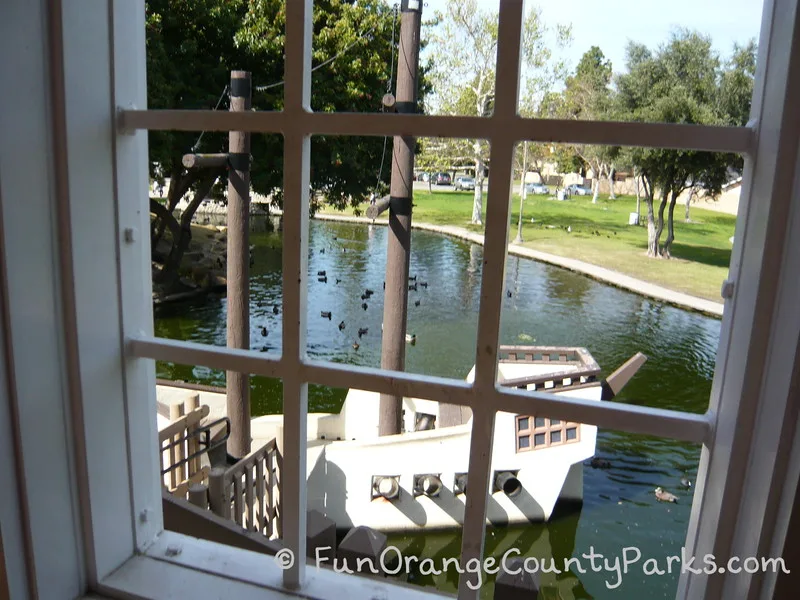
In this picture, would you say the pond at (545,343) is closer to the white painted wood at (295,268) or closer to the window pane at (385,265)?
the window pane at (385,265)

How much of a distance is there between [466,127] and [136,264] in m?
0.44

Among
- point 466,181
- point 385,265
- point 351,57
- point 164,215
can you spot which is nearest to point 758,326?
point 351,57

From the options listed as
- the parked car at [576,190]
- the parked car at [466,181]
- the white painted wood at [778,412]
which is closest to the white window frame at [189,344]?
the white painted wood at [778,412]

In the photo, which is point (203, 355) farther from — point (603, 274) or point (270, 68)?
point (603, 274)

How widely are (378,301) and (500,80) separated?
787cm

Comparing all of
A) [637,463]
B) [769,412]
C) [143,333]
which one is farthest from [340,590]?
[637,463]

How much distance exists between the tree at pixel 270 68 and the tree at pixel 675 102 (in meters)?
2.72

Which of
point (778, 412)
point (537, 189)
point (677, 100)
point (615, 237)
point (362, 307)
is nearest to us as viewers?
point (778, 412)

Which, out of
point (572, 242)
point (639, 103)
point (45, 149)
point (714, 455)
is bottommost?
point (572, 242)

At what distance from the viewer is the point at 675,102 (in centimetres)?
731

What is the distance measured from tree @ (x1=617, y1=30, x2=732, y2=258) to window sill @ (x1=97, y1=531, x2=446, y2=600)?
20.1 ft

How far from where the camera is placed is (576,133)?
536mm

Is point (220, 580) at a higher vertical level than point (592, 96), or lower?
lower

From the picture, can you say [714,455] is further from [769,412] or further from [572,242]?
[572,242]
